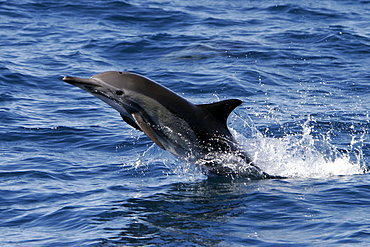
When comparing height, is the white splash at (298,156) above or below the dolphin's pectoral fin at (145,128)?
below

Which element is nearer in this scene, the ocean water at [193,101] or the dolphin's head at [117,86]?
the ocean water at [193,101]

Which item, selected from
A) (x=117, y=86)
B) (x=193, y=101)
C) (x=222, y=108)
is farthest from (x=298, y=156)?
(x=193, y=101)

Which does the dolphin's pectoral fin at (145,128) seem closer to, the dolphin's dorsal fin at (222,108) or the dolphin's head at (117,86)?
the dolphin's head at (117,86)

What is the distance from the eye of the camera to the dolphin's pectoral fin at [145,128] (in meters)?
9.55

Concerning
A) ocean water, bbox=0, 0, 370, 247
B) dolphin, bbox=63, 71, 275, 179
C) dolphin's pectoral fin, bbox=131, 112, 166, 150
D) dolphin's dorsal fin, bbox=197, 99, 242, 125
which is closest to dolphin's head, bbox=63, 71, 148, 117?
dolphin, bbox=63, 71, 275, 179

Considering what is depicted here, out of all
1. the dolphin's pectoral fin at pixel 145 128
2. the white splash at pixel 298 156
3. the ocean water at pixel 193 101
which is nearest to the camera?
the ocean water at pixel 193 101

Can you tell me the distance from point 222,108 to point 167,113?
0.84m

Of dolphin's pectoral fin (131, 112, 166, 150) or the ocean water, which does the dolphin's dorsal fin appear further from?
the ocean water

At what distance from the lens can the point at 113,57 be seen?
20.9 meters

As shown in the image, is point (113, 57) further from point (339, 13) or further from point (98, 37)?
point (339, 13)

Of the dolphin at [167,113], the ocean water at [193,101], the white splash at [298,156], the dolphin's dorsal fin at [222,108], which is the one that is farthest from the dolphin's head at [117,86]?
the white splash at [298,156]

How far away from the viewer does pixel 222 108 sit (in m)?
10.0

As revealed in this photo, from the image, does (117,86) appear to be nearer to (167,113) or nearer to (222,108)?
(167,113)

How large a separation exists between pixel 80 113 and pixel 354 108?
6.44m
